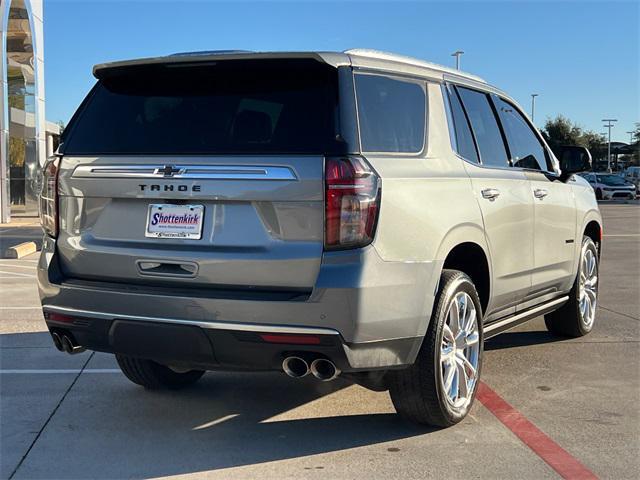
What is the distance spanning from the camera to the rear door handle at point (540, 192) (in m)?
5.18

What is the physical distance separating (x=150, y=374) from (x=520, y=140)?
3.13 m

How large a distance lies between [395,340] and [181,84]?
1712 mm

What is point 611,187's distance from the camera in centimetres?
4088

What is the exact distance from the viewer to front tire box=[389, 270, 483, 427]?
384cm

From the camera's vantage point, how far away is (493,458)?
3.73 m

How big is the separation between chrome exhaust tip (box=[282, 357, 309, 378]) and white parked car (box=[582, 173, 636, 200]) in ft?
132

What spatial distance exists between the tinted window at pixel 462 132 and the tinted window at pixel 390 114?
383 millimetres

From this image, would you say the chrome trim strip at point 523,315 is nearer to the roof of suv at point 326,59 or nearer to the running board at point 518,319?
the running board at point 518,319

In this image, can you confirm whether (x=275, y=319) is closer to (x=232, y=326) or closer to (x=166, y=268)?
(x=232, y=326)

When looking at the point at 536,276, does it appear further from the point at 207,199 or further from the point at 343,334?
the point at 207,199

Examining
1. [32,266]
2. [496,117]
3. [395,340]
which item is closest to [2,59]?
[32,266]

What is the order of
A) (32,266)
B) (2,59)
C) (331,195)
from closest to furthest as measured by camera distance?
(331,195) → (32,266) → (2,59)

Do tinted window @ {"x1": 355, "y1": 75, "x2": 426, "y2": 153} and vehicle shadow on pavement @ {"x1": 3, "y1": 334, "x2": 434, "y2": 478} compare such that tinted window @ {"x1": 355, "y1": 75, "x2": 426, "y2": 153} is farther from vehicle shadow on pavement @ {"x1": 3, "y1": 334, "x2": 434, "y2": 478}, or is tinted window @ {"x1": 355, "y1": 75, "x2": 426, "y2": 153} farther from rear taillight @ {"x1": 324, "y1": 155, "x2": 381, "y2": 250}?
vehicle shadow on pavement @ {"x1": 3, "y1": 334, "x2": 434, "y2": 478}

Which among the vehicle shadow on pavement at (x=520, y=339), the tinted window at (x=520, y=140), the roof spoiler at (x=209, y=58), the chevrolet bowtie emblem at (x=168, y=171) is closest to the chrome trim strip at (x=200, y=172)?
the chevrolet bowtie emblem at (x=168, y=171)
